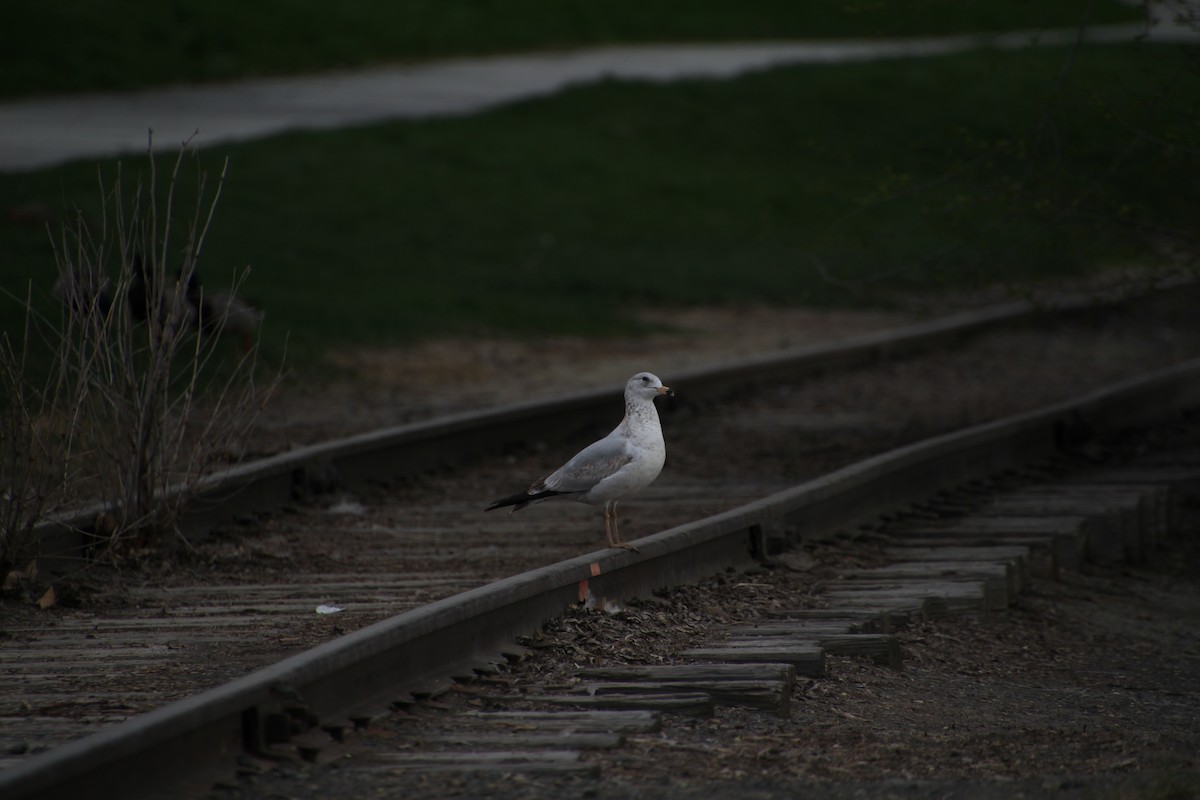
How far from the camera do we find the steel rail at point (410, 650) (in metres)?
4.52

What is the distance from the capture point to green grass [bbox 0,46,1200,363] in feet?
36.6

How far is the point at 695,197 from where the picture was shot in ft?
86.0

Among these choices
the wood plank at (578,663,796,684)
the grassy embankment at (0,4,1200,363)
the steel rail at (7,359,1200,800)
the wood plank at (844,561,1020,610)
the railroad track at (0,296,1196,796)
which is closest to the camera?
the steel rail at (7,359,1200,800)

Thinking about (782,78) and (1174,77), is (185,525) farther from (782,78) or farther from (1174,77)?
(782,78)

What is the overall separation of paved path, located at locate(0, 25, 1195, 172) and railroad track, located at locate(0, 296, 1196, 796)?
Answer: 503 inches

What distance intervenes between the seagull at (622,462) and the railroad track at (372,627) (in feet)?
0.97

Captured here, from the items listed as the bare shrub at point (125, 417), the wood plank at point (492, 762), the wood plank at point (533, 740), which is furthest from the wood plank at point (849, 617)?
the bare shrub at point (125, 417)

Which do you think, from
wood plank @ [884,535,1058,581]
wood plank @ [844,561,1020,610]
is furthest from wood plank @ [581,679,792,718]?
wood plank @ [884,535,1058,581]

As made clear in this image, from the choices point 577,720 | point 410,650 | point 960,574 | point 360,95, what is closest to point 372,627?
point 410,650

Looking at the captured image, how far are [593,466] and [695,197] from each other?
1945 cm

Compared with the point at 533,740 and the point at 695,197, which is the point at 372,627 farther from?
the point at 695,197

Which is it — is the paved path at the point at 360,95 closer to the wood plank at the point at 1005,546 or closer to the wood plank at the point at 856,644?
the wood plank at the point at 1005,546

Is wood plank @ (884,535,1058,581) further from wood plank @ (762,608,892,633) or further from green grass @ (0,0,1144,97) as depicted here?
green grass @ (0,0,1144,97)

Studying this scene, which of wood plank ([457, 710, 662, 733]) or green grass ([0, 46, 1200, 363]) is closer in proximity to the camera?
wood plank ([457, 710, 662, 733])
